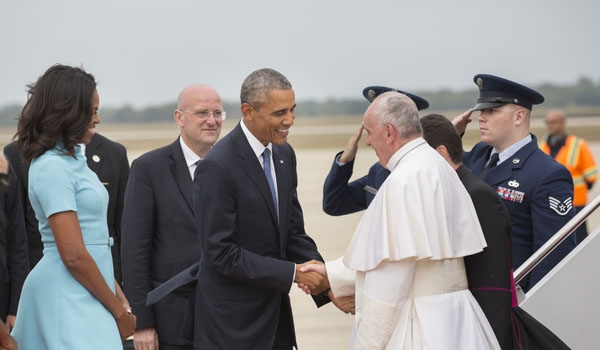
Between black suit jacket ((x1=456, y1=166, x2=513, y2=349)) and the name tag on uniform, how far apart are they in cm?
93

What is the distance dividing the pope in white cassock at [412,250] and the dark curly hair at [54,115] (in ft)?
3.20

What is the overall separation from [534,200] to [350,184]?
37.4 inches

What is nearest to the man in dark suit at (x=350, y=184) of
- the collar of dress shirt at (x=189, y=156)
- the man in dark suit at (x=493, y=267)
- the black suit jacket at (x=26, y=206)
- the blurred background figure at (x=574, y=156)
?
the collar of dress shirt at (x=189, y=156)

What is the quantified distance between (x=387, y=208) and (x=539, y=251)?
102 centimetres

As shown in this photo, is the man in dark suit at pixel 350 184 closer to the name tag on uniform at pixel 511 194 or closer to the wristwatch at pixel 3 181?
the name tag on uniform at pixel 511 194

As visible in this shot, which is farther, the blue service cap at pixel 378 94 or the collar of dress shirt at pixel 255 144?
the blue service cap at pixel 378 94

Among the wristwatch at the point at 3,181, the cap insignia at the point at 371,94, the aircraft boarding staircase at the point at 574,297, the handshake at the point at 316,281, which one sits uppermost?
the wristwatch at the point at 3,181

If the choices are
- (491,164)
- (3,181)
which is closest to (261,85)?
(3,181)

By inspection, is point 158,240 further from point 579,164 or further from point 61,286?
point 579,164

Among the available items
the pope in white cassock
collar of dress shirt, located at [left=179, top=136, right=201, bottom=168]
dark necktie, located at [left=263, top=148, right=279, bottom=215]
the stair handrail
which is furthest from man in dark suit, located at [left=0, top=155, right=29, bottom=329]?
the stair handrail

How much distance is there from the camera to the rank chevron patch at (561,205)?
404cm

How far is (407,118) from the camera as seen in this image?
10.3ft

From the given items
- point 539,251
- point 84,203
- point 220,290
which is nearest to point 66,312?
point 84,203

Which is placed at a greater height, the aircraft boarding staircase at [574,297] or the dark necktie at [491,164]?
the dark necktie at [491,164]
